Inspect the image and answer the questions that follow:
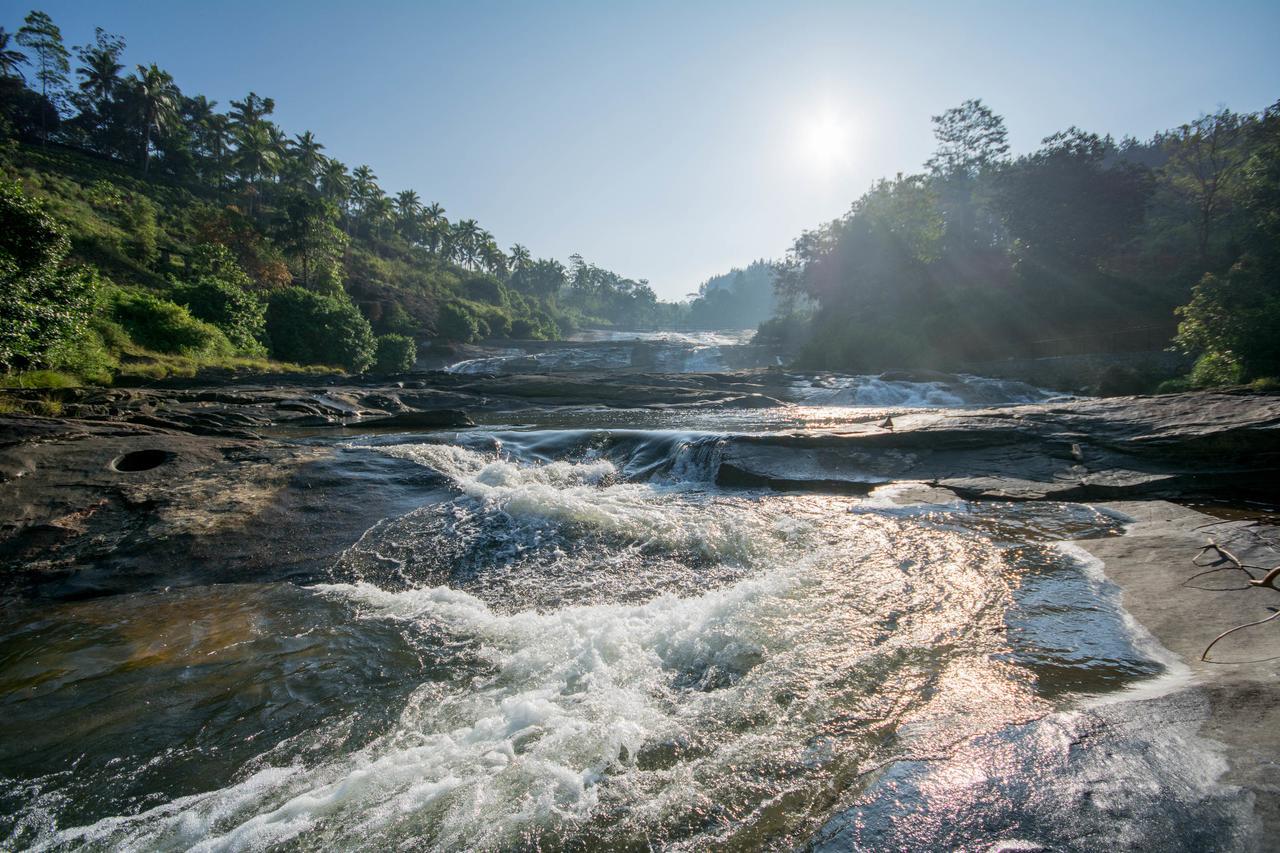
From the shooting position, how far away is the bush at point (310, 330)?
28406mm

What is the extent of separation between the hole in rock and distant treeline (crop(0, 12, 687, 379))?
10949mm

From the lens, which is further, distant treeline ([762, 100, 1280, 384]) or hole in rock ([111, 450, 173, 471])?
distant treeline ([762, 100, 1280, 384])

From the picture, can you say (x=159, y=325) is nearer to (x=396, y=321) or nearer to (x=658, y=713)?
(x=396, y=321)

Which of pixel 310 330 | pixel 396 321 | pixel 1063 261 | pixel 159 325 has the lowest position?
pixel 159 325

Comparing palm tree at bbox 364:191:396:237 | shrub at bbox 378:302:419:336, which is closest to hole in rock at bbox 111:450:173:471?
shrub at bbox 378:302:419:336

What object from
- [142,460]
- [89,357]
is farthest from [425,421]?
[89,357]

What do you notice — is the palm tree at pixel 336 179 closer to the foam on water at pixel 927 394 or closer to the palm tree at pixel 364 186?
the palm tree at pixel 364 186

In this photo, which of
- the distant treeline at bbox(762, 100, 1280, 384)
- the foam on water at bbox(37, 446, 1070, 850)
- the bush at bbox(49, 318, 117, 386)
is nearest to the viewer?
the foam on water at bbox(37, 446, 1070, 850)

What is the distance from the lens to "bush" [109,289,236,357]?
68.8 ft

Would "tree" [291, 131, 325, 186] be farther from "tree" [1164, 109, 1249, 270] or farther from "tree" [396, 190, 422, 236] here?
"tree" [1164, 109, 1249, 270]

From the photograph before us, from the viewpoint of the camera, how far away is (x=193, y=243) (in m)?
39.6

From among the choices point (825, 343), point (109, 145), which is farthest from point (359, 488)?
point (109, 145)

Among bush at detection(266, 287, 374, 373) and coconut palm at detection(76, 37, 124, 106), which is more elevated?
coconut palm at detection(76, 37, 124, 106)

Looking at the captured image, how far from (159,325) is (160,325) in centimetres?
3
